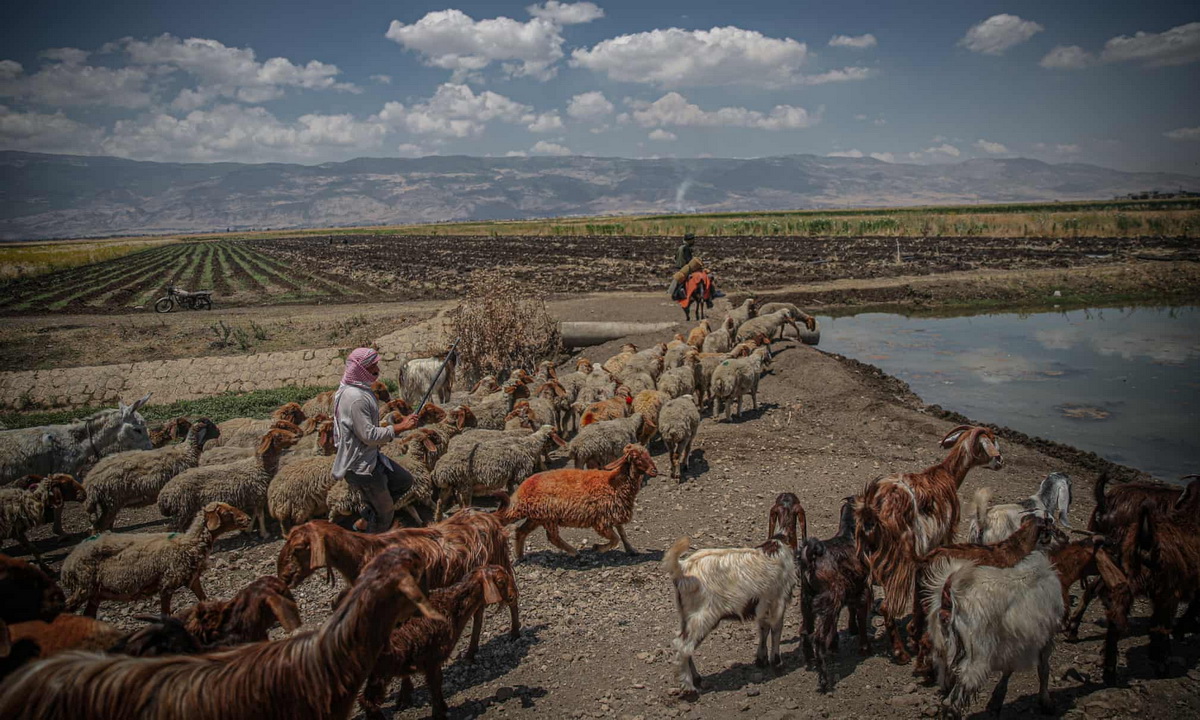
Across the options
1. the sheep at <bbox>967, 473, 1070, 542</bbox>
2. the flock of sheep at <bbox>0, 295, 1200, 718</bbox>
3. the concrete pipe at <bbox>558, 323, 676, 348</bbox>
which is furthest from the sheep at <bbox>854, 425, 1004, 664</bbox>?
the concrete pipe at <bbox>558, 323, 676, 348</bbox>

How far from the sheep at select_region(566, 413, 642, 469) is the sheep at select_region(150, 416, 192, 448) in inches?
287

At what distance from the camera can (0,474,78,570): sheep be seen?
7766mm

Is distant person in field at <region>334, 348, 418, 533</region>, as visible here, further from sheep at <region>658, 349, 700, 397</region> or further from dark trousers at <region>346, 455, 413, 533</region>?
sheep at <region>658, 349, 700, 397</region>

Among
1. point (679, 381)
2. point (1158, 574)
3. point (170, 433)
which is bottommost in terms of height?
point (170, 433)

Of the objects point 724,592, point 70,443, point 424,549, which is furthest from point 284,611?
point 70,443

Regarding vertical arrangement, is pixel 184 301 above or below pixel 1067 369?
above

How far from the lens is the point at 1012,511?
6.50m

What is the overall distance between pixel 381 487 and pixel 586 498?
7.32 feet

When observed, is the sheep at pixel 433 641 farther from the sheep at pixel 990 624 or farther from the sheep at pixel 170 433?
the sheep at pixel 170 433

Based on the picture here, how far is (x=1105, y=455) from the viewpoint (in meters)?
11.4

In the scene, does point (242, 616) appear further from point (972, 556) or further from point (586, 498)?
point (972, 556)

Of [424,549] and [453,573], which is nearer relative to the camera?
[424,549]

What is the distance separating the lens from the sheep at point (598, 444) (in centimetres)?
980

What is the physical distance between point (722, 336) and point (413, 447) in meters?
9.66
